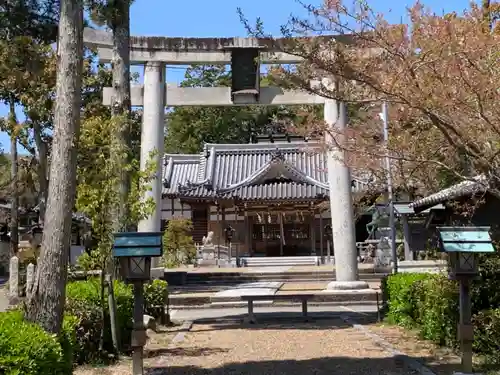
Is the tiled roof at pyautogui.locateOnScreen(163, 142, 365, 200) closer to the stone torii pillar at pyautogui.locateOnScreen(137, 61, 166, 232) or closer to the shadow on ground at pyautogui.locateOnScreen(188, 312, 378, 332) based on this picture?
the stone torii pillar at pyautogui.locateOnScreen(137, 61, 166, 232)

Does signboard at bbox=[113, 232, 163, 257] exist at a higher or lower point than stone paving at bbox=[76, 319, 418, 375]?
higher

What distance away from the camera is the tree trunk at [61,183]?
6.07m

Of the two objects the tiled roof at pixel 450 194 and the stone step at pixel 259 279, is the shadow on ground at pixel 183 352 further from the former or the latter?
the stone step at pixel 259 279

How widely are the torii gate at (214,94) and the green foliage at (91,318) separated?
602 centimetres

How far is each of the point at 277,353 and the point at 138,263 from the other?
284 cm

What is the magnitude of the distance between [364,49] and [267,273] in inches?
697

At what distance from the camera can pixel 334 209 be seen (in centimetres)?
1544

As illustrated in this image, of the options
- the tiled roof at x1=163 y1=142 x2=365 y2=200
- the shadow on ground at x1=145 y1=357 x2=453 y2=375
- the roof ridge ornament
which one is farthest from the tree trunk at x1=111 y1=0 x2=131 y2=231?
the roof ridge ornament

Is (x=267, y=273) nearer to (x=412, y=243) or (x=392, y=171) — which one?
(x=412, y=243)

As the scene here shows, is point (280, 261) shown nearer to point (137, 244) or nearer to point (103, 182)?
point (103, 182)

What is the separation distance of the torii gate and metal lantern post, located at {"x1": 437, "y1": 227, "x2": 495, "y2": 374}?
797 cm

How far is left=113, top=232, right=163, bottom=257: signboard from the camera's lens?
7.65m

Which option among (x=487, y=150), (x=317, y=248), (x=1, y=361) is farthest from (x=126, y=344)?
(x=317, y=248)

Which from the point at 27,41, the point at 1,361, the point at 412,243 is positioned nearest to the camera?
the point at 1,361
